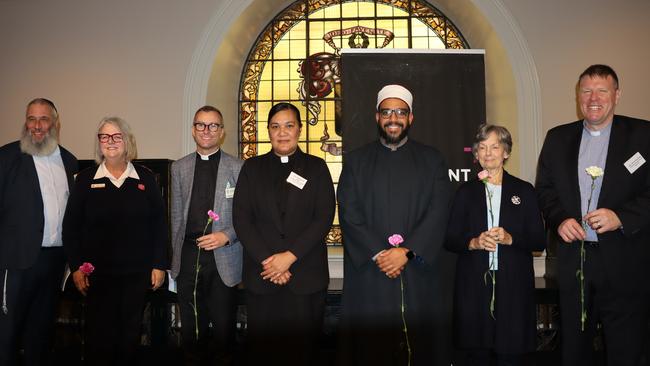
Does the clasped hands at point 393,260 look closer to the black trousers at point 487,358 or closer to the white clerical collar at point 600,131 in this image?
the black trousers at point 487,358

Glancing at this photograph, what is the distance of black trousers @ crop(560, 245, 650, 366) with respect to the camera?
274 centimetres

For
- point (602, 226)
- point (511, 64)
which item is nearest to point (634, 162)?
point (602, 226)

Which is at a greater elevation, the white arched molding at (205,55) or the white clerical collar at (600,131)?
the white arched molding at (205,55)

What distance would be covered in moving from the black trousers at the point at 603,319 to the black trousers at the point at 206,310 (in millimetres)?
1793

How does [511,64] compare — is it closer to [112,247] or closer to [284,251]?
[284,251]

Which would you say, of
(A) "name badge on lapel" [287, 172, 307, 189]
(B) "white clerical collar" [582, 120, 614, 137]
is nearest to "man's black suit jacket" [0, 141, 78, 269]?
(A) "name badge on lapel" [287, 172, 307, 189]

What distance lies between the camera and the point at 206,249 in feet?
9.71

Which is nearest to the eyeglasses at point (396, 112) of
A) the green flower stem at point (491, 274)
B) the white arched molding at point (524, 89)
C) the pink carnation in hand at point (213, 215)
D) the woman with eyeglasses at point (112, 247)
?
the green flower stem at point (491, 274)

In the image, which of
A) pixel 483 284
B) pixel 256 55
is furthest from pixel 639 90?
pixel 256 55

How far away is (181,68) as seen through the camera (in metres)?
5.36

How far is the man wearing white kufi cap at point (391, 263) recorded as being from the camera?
9.53 feet

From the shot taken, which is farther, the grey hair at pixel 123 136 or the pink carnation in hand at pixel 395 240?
the grey hair at pixel 123 136

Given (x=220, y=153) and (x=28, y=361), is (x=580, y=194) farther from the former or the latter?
(x=28, y=361)

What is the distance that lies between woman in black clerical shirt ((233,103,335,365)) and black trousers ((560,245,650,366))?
1289 mm
